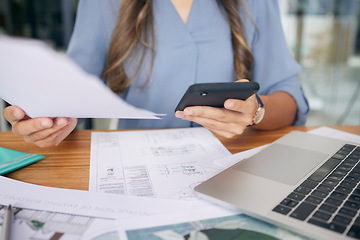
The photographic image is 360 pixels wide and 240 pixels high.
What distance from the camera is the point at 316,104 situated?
267 centimetres

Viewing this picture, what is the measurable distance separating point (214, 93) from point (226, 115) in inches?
2.8

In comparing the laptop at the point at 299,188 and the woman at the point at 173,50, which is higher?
the woman at the point at 173,50

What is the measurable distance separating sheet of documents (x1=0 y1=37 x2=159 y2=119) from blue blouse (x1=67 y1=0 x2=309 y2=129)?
1.28ft

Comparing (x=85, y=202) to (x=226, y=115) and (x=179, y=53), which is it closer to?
(x=226, y=115)

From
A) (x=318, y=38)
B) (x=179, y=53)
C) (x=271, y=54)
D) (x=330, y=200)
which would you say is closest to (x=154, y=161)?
(x=330, y=200)

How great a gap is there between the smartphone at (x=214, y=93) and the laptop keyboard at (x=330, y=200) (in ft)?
0.53

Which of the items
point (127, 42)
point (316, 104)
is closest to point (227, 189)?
point (127, 42)

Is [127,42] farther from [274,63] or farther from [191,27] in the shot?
[274,63]

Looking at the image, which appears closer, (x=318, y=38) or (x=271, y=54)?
(x=271, y=54)

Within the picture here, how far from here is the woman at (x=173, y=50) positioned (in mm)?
815

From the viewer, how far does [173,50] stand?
32.4 inches

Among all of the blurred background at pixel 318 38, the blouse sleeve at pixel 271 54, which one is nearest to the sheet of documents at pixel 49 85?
the blouse sleeve at pixel 271 54

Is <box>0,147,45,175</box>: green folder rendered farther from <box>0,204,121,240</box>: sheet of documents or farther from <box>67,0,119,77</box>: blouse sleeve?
<box>67,0,119,77</box>: blouse sleeve

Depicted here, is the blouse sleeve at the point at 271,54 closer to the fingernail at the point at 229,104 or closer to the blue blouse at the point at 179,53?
the blue blouse at the point at 179,53
